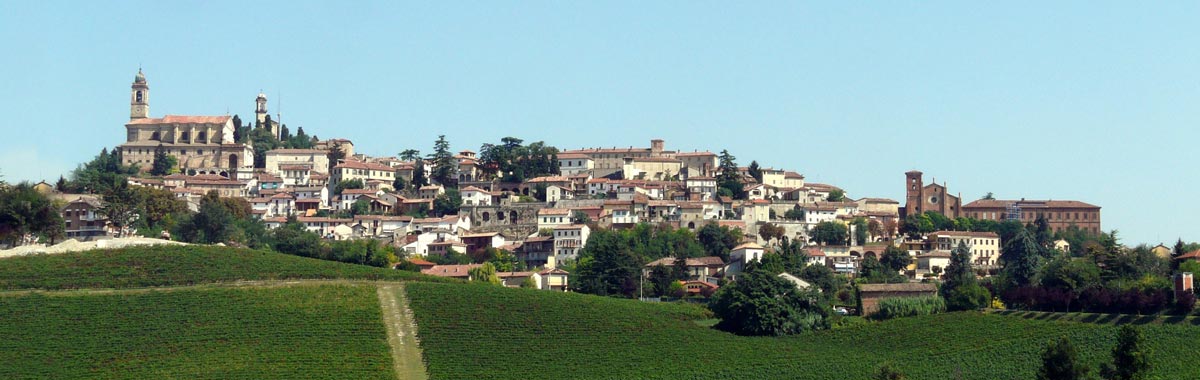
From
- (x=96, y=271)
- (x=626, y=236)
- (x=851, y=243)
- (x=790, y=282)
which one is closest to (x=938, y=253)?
(x=851, y=243)

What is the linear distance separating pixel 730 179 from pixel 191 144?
40367 millimetres

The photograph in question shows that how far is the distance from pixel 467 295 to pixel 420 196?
45.7m

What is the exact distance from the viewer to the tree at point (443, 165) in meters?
122

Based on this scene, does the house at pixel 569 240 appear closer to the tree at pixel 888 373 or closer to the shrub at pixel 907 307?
the shrub at pixel 907 307

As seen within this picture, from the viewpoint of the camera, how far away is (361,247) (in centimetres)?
9369

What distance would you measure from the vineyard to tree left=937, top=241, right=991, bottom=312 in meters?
2.22

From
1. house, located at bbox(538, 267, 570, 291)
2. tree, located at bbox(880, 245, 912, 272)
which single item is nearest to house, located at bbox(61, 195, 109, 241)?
house, located at bbox(538, 267, 570, 291)

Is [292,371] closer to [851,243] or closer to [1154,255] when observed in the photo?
[1154,255]

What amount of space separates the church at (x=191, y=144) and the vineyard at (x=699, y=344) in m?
58.9

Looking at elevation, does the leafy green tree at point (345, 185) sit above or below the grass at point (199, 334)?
above

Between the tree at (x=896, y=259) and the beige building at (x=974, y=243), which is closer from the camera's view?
the tree at (x=896, y=259)

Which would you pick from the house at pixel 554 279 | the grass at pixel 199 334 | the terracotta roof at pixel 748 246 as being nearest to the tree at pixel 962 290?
the terracotta roof at pixel 748 246

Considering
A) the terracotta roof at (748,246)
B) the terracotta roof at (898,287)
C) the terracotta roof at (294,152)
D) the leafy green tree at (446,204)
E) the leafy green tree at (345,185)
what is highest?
the terracotta roof at (294,152)

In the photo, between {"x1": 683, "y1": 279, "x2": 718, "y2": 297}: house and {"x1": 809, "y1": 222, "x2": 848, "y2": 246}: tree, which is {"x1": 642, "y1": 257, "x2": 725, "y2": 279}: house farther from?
{"x1": 809, "y1": 222, "x2": 848, "y2": 246}: tree
